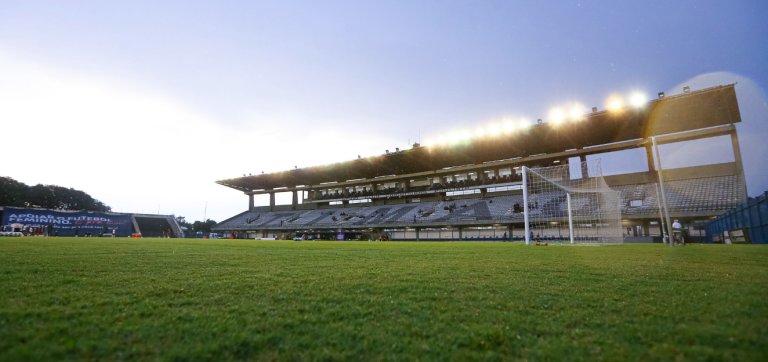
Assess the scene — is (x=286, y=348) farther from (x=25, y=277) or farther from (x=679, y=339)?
(x=25, y=277)

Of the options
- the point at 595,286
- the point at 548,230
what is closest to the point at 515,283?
the point at 595,286

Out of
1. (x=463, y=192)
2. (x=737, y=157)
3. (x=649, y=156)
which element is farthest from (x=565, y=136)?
(x=463, y=192)

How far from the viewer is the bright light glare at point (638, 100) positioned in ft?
83.3

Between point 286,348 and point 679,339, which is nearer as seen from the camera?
point 286,348

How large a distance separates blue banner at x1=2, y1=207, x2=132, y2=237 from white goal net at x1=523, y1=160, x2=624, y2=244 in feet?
176

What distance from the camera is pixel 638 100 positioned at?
25.6 metres

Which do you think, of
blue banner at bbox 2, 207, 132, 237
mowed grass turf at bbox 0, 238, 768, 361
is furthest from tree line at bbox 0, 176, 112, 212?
mowed grass turf at bbox 0, 238, 768, 361

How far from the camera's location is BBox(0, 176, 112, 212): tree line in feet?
170

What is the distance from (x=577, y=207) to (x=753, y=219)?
9018 mm

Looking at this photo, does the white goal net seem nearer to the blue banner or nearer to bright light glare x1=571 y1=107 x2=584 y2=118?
bright light glare x1=571 y1=107 x2=584 y2=118

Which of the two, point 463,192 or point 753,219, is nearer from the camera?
point 753,219

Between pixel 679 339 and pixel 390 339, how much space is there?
149 cm

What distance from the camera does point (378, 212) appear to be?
43000mm

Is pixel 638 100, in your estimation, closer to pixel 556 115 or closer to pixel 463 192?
pixel 556 115
